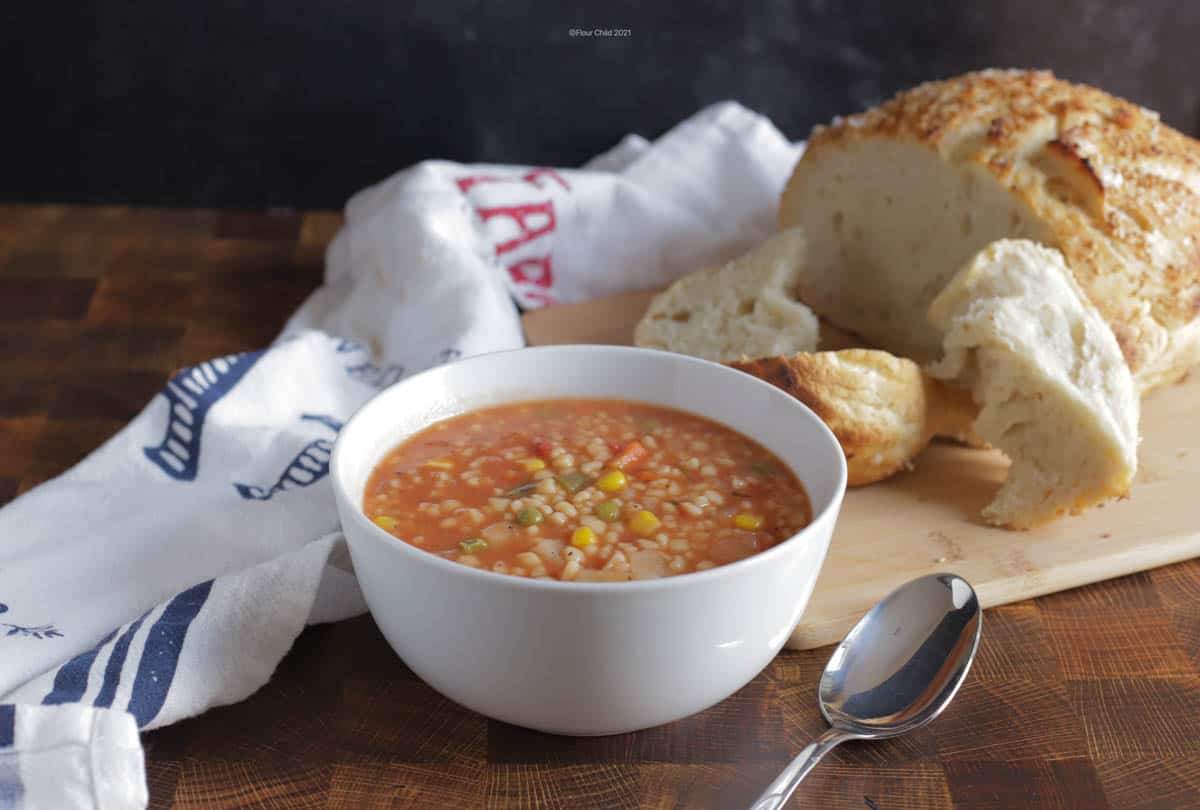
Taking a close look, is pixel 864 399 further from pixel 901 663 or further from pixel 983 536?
pixel 901 663

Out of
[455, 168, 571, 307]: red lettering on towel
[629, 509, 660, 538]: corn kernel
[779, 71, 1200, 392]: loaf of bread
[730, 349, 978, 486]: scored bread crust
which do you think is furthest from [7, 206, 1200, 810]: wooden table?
[455, 168, 571, 307]: red lettering on towel

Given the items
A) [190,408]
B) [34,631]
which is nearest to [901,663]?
[34,631]

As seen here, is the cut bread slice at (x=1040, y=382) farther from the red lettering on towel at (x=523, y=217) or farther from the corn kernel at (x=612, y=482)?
the red lettering on towel at (x=523, y=217)

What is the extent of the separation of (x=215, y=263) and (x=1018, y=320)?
2.42 meters

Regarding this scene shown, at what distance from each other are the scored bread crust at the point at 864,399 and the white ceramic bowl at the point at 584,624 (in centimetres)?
43

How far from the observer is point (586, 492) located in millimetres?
2066

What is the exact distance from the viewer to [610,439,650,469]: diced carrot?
2150mm

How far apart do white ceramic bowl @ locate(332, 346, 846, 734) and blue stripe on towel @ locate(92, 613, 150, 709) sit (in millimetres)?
408

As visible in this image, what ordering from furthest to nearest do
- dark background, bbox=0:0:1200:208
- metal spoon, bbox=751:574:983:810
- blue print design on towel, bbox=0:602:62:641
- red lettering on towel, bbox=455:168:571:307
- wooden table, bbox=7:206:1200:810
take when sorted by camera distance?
1. dark background, bbox=0:0:1200:208
2. red lettering on towel, bbox=455:168:571:307
3. blue print design on towel, bbox=0:602:62:641
4. metal spoon, bbox=751:574:983:810
5. wooden table, bbox=7:206:1200:810

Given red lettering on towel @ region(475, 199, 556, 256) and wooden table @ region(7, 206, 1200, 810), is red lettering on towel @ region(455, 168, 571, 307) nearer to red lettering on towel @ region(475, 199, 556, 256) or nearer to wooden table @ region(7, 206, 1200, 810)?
red lettering on towel @ region(475, 199, 556, 256)

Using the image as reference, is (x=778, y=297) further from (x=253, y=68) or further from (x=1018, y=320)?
(x=253, y=68)

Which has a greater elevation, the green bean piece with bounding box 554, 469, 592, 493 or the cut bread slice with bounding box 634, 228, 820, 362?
the green bean piece with bounding box 554, 469, 592, 493

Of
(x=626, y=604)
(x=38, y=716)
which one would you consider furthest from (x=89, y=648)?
(x=626, y=604)

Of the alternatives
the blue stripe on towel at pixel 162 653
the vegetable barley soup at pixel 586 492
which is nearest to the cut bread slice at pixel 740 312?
the vegetable barley soup at pixel 586 492
